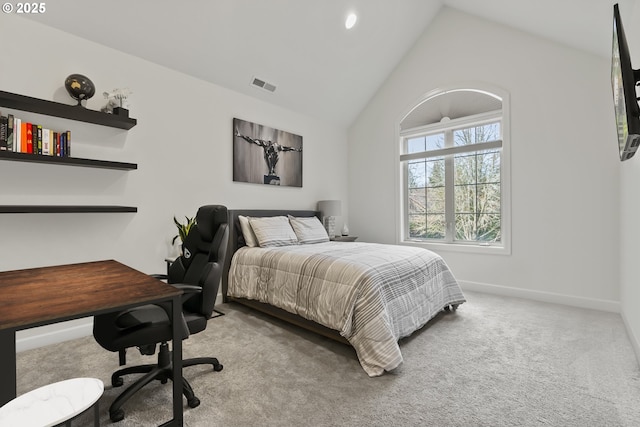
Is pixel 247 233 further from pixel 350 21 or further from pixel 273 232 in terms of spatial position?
pixel 350 21

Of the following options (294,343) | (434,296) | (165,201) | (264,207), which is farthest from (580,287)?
(165,201)

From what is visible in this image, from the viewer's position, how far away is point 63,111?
8.09 feet

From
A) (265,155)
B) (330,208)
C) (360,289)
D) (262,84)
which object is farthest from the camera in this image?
(330,208)

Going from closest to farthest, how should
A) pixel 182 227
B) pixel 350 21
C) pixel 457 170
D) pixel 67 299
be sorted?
pixel 67 299 < pixel 182 227 < pixel 350 21 < pixel 457 170

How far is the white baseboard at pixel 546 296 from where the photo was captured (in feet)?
10.6

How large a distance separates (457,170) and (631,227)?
213 centimetres

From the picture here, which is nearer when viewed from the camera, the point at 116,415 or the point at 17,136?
the point at 116,415

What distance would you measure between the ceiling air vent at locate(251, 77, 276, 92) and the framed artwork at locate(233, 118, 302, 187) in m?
0.48

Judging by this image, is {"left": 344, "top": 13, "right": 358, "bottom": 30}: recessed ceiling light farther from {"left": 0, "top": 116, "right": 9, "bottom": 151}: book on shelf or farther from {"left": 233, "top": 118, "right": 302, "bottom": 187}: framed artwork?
{"left": 0, "top": 116, "right": 9, "bottom": 151}: book on shelf

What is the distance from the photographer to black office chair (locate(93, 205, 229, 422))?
61.0 inches

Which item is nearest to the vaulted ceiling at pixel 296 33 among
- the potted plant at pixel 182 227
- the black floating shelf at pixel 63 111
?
the black floating shelf at pixel 63 111

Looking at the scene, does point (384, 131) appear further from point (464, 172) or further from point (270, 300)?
point (270, 300)

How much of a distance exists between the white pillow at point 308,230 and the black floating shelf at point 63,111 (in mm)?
2057

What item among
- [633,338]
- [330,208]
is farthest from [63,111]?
[633,338]
